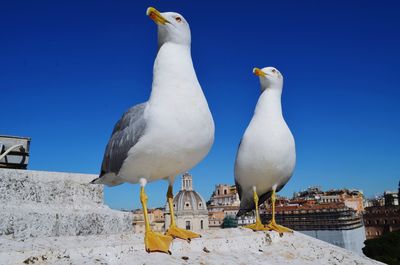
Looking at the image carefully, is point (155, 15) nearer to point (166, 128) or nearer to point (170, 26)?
point (170, 26)

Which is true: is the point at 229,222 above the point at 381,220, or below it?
below

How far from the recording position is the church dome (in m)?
70.1

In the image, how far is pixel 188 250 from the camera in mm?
3451

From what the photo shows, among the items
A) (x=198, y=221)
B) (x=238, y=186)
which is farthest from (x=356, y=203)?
(x=238, y=186)

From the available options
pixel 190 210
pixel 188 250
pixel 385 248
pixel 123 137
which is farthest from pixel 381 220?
pixel 123 137

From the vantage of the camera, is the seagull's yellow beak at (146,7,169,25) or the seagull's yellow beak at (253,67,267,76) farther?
the seagull's yellow beak at (253,67,267,76)

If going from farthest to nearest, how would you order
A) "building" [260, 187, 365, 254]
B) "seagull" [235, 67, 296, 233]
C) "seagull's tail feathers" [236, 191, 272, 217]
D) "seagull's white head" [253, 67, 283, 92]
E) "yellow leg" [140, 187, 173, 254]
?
"building" [260, 187, 365, 254] → "seagull's tail feathers" [236, 191, 272, 217] → "seagull's white head" [253, 67, 283, 92] → "seagull" [235, 67, 296, 233] → "yellow leg" [140, 187, 173, 254]

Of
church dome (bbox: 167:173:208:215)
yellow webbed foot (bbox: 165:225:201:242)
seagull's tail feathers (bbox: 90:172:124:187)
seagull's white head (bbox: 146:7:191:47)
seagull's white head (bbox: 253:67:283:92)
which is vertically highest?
church dome (bbox: 167:173:208:215)

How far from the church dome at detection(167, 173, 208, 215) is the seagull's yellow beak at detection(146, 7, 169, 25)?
66.4 metres

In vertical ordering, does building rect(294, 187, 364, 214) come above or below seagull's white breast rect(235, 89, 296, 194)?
above

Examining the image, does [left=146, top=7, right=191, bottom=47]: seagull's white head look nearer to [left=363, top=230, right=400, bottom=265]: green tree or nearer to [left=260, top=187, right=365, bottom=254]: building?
[left=363, top=230, right=400, bottom=265]: green tree

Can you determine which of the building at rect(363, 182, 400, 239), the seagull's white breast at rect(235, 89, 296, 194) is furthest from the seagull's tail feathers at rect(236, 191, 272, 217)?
the building at rect(363, 182, 400, 239)

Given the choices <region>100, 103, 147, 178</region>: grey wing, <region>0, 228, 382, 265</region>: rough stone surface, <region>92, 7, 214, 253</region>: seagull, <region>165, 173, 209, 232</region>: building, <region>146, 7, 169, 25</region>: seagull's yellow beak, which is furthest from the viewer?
<region>165, 173, 209, 232</region>: building

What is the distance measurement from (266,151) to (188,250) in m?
2.15
